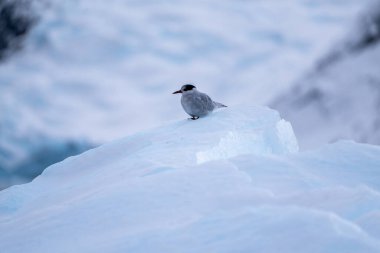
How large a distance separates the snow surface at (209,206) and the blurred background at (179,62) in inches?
668

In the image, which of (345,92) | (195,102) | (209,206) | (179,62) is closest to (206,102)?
(195,102)

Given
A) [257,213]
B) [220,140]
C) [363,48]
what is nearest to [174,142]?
[220,140]

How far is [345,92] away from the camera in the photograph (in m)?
23.2

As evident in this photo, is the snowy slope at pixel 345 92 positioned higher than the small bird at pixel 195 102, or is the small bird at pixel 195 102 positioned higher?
the snowy slope at pixel 345 92

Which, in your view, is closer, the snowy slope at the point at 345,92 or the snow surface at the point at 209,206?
the snow surface at the point at 209,206

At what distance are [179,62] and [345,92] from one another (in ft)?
24.9

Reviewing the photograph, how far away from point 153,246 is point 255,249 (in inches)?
17.2

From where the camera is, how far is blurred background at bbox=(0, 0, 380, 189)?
69.4 feet

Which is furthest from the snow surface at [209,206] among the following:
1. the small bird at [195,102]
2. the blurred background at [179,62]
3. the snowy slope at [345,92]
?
the snowy slope at [345,92]

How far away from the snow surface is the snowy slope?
1878 cm

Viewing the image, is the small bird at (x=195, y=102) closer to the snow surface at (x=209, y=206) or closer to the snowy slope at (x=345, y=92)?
the snow surface at (x=209, y=206)

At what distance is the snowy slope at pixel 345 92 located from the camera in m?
22.1

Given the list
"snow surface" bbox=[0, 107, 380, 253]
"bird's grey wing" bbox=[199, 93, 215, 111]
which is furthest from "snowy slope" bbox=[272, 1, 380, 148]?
"snow surface" bbox=[0, 107, 380, 253]

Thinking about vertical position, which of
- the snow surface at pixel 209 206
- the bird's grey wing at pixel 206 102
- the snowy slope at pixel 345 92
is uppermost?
the snowy slope at pixel 345 92
